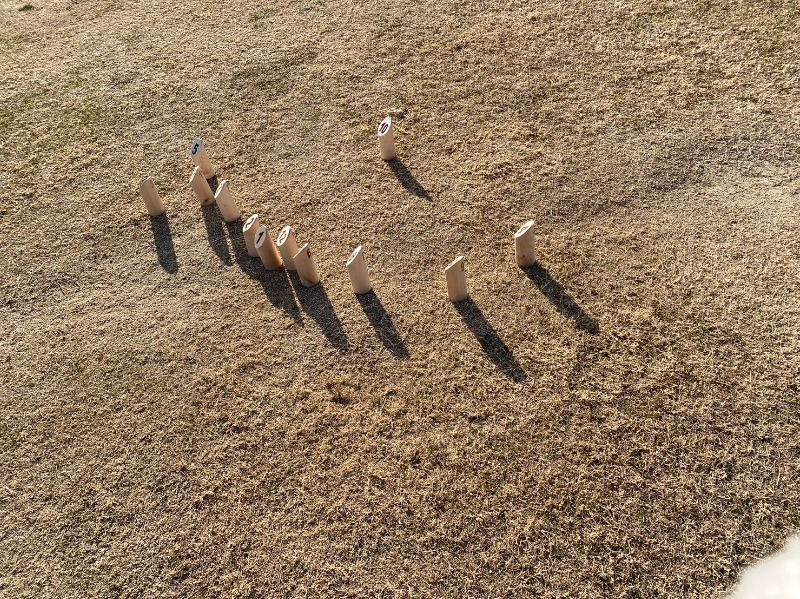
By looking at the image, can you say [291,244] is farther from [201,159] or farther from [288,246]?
[201,159]

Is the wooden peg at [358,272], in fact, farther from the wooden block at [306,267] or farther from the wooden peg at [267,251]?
the wooden peg at [267,251]

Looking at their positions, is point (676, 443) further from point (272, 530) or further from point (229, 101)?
point (229, 101)

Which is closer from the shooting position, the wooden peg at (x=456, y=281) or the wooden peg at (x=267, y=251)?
the wooden peg at (x=456, y=281)

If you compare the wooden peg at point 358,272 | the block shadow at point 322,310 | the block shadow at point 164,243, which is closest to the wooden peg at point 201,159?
the block shadow at point 164,243

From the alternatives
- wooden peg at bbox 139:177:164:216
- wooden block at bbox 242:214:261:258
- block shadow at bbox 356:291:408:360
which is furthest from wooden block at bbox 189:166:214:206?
block shadow at bbox 356:291:408:360

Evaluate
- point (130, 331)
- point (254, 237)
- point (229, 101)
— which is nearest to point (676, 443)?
point (254, 237)

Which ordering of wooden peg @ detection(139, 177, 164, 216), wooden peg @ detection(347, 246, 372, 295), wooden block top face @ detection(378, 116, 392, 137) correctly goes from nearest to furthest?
wooden peg @ detection(347, 246, 372, 295), wooden peg @ detection(139, 177, 164, 216), wooden block top face @ detection(378, 116, 392, 137)

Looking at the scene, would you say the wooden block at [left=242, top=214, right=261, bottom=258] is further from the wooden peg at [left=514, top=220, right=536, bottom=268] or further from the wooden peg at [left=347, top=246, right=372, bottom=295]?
the wooden peg at [left=514, top=220, right=536, bottom=268]
